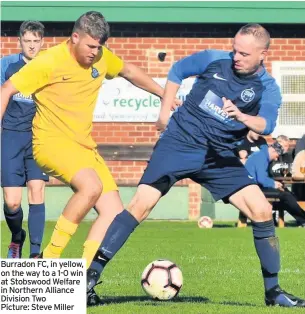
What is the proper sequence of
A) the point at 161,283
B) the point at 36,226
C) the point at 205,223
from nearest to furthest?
the point at 161,283
the point at 36,226
the point at 205,223

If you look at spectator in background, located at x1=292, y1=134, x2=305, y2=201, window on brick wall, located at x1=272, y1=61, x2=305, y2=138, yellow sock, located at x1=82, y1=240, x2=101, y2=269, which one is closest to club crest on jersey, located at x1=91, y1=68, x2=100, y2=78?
yellow sock, located at x1=82, y1=240, x2=101, y2=269

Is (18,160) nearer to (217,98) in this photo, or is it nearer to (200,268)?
(200,268)

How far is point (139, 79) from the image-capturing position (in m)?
9.50

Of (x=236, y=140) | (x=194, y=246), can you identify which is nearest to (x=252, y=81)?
(x=236, y=140)

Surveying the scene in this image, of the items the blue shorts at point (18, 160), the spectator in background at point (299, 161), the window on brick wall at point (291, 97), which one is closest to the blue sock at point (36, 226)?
the blue shorts at point (18, 160)

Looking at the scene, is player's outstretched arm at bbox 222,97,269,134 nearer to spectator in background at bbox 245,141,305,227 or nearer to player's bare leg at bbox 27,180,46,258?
player's bare leg at bbox 27,180,46,258

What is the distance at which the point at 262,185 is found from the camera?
1942cm

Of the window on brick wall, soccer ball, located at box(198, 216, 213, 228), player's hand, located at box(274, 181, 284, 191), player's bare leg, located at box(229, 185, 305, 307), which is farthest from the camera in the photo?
the window on brick wall

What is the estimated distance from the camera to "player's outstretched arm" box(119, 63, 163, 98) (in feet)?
31.0

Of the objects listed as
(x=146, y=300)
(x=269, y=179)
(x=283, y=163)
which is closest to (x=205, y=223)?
(x=269, y=179)

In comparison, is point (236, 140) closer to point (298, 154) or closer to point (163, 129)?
point (163, 129)

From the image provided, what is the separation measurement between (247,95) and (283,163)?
467 inches

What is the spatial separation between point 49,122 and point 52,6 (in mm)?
12913

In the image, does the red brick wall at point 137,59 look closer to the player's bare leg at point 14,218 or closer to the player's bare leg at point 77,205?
the player's bare leg at point 14,218
